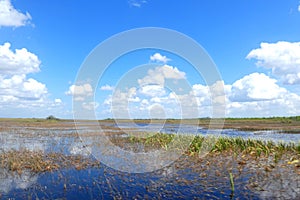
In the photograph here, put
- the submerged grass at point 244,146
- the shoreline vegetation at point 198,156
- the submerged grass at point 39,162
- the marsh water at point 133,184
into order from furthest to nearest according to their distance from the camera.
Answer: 1. the submerged grass at point 244,146
2. the shoreline vegetation at point 198,156
3. the submerged grass at point 39,162
4. the marsh water at point 133,184

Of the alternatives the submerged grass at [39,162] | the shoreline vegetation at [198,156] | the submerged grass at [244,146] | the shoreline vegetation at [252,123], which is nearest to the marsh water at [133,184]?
the submerged grass at [39,162]

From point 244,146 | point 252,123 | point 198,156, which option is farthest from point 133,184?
point 252,123

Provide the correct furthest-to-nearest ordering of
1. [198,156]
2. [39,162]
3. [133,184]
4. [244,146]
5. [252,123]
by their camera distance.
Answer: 1. [252,123]
2. [244,146]
3. [198,156]
4. [39,162]
5. [133,184]

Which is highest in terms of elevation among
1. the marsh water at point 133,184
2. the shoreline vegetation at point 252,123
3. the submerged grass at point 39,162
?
the shoreline vegetation at point 252,123

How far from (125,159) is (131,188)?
254 inches

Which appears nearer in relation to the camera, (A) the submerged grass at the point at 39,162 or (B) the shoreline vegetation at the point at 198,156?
(A) the submerged grass at the point at 39,162

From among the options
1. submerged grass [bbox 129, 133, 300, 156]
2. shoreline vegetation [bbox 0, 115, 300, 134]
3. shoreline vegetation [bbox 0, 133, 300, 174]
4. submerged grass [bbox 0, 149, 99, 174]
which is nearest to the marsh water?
submerged grass [bbox 0, 149, 99, 174]

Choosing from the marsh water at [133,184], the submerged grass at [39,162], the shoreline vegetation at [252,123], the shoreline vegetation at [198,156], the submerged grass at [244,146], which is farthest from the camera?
the shoreline vegetation at [252,123]

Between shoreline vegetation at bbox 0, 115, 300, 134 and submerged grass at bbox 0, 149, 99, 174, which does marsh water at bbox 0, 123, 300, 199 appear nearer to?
submerged grass at bbox 0, 149, 99, 174

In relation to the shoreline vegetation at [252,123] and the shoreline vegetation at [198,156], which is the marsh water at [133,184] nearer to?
the shoreline vegetation at [198,156]

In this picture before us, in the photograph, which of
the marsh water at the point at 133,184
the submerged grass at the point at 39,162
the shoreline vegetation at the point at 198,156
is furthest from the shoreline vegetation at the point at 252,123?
the submerged grass at the point at 39,162

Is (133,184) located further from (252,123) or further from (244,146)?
(252,123)

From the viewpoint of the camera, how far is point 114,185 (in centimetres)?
1177

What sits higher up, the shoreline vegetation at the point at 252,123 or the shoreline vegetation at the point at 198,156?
the shoreline vegetation at the point at 252,123
